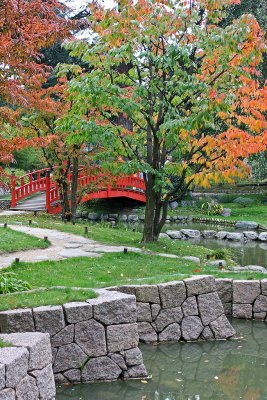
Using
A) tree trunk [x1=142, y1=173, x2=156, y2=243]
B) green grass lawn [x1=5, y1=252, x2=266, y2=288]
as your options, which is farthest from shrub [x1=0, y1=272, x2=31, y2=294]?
→ tree trunk [x1=142, y1=173, x2=156, y2=243]

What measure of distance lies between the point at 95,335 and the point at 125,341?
35 centimetres

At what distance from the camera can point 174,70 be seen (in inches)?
407

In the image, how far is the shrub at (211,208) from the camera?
2416 cm

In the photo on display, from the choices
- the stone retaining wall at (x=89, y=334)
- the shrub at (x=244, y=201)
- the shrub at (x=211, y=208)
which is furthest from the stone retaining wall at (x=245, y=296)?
the shrub at (x=244, y=201)

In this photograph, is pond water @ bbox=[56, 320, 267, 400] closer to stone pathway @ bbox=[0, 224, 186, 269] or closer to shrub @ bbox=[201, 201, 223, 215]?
stone pathway @ bbox=[0, 224, 186, 269]

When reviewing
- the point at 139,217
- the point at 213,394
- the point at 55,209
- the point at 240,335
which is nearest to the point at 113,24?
the point at 240,335

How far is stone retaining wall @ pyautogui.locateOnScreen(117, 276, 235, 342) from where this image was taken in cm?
689

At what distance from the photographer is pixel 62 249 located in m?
9.88

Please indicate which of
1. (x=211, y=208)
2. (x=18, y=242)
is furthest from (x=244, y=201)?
(x=18, y=242)

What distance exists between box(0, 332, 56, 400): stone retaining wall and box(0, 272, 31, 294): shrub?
1.64 metres

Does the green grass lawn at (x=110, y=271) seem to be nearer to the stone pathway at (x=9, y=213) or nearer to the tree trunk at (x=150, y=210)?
the tree trunk at (x=150, y=210)

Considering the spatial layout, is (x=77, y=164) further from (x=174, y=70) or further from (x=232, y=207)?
(x=232, y=207)

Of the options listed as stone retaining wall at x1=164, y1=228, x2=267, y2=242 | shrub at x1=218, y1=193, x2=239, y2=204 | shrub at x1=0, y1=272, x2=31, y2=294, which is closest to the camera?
shrub at x1=0, y1=272, x2=31, y2=294

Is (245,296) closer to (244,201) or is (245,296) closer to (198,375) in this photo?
(198,375)
